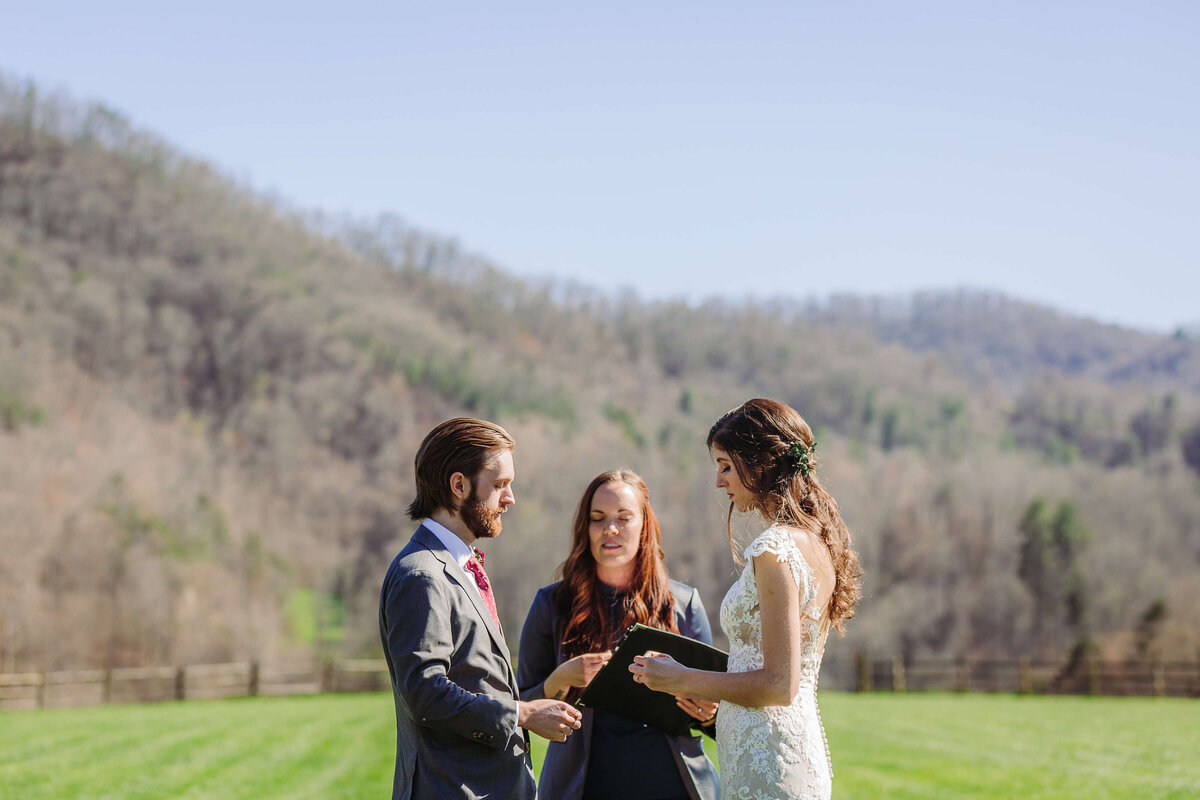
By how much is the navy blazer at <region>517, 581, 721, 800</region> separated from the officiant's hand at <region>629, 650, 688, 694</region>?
0.67 metres

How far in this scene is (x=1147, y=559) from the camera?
2699 inches

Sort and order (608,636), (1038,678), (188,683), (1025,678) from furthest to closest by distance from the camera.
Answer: (1038,678) → (1025,678) → (188,683) → (608,636)

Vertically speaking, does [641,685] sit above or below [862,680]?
above

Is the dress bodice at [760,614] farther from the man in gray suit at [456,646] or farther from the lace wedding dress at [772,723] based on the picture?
the man in gray suit at [456,646]

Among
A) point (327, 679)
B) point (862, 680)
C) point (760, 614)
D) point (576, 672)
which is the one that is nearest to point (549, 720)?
point (576, 672)

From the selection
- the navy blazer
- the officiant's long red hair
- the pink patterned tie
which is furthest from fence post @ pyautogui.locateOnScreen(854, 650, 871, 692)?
the pink patterned tie

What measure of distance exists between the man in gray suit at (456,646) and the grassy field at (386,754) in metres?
8.21

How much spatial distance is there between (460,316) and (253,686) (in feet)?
310

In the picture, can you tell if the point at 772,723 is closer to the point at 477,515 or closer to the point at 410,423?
the point at 477,515

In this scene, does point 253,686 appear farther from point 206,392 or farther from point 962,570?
point 206,392

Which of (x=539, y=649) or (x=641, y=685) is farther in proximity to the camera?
(x=539, y=649)

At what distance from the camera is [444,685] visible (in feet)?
11.1

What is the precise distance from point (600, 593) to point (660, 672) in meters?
1.17

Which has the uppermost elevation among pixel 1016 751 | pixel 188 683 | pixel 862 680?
pixel 1016 751
